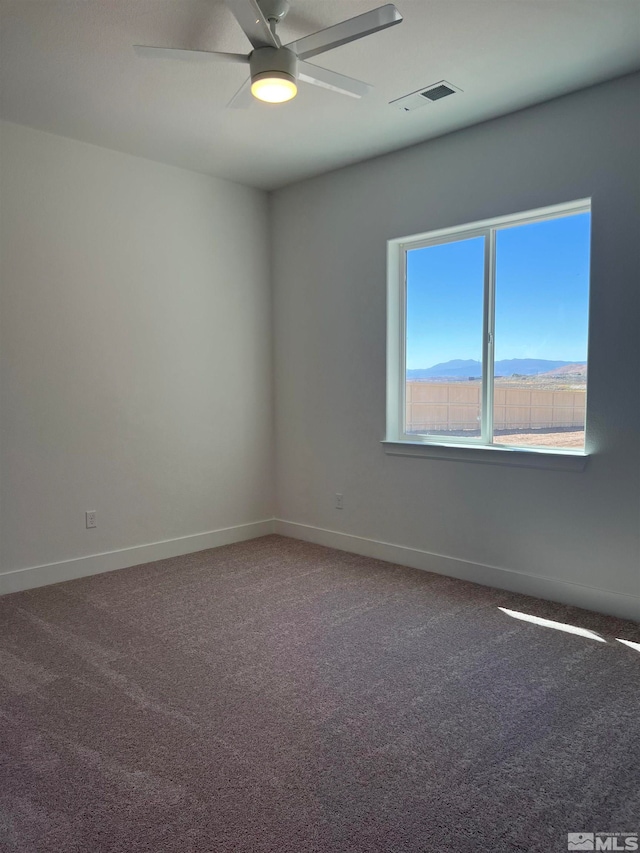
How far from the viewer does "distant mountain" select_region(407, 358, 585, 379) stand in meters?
3.58

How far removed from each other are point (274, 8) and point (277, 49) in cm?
21

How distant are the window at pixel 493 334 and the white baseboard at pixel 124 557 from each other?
1522mm

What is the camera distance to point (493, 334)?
12.6 feet

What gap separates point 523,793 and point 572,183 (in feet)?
9.72

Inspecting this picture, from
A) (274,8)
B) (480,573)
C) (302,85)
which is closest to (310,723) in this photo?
(480,573)

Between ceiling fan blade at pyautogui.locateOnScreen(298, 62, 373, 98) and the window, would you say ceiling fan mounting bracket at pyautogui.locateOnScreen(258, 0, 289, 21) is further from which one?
the window

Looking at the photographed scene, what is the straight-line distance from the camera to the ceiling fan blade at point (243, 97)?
2642mm

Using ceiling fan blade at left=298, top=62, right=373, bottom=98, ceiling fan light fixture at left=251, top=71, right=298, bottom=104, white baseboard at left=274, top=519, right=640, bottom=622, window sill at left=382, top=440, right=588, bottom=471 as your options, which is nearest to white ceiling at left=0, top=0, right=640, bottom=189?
ceiling fan blade at left=298, top=62, right=373, bottom=98

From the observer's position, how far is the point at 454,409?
4.09 meters

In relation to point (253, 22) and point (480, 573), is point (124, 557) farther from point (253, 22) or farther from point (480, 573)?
point (253, 22)

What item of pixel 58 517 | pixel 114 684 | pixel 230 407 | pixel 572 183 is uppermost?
pixel 572 183

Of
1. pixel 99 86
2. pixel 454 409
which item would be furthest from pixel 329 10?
pixel 454 409

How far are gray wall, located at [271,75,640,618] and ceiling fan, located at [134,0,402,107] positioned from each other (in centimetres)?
140

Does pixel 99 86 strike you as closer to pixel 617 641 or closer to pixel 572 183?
pixel 572 183
